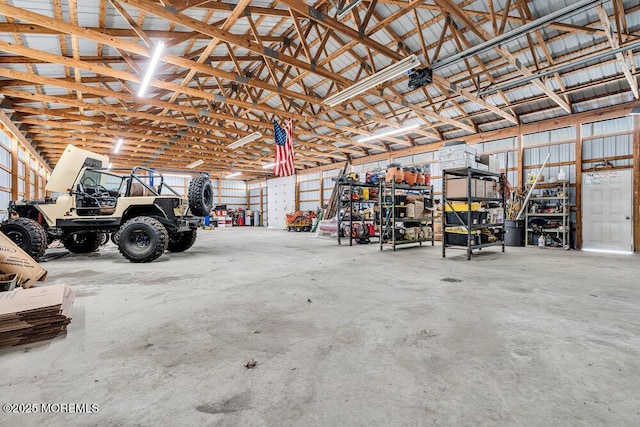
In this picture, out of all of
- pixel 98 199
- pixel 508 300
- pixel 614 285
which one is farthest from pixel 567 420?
pixel 98 199

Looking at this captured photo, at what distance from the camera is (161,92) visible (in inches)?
414

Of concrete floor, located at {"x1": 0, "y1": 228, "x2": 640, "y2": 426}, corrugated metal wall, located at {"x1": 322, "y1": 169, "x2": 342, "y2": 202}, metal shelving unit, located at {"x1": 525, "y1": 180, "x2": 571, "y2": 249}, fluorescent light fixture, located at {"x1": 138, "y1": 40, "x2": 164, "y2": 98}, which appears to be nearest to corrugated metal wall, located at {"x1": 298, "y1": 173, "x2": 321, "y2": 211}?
corrugated metal wall, located at {"x1": 322, "y1": 169, "x2": 342, "y2": 202}

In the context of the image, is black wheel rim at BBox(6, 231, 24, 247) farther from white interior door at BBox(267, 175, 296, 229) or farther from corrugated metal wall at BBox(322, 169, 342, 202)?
white interior door at BBox(267, 175, 296, 229)

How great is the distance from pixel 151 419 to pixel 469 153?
24.9 ft

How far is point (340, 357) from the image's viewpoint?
2.05 m

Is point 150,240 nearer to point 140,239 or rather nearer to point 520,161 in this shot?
point 140,239

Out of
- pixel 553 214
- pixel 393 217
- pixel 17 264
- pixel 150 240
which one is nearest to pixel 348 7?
pixel 393 217

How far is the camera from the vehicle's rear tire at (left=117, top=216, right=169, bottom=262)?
20.2 feet

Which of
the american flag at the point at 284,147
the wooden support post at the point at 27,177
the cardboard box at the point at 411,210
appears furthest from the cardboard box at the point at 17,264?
the wooden support post at the point at 27,177

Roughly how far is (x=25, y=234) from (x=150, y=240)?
93.8 inches

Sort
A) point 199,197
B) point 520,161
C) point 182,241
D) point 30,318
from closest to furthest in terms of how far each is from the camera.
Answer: point 30,318
point 199,197
point 182,241
point 520,161

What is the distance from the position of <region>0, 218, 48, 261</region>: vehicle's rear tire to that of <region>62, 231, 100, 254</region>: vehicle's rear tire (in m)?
1.86

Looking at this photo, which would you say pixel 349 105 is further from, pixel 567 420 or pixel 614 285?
pixel 567 420

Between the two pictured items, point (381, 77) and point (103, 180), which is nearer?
point (381, 77)
